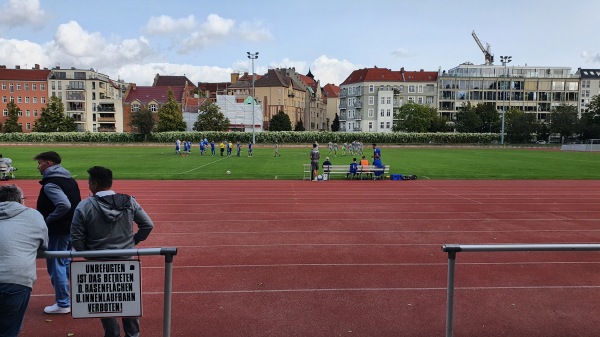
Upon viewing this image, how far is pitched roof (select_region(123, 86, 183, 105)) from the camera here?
98250 millimetres

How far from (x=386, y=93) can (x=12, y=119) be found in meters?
74.4

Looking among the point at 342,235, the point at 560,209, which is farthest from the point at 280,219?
the point at 560,209

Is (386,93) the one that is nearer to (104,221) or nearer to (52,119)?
(52,119)

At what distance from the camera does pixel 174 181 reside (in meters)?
22.0

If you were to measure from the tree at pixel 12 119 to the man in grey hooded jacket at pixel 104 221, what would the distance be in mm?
97147

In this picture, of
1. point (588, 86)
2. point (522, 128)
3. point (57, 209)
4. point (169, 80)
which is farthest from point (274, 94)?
point (57, 209)

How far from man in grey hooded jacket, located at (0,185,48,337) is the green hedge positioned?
64.4 metres

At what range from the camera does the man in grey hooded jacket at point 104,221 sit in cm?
461

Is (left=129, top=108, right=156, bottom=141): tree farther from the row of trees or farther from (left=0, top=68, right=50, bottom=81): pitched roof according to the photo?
(left=0, top=68, right=50, bottom=81): pitched roof

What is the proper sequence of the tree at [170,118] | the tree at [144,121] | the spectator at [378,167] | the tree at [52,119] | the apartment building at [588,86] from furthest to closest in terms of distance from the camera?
the apartment building at [588,86], the tree at [52,119], the tree at [170,118], the tree at [144,121], the spectator at [378,167]

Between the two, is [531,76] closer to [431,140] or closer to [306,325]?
[431,140]

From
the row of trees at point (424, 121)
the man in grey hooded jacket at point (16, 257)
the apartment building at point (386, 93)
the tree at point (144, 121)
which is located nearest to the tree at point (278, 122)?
the row of trees at point (424, 121)

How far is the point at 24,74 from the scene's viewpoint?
10012cm

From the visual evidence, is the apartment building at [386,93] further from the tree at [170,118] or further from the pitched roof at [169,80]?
the pitched roof at [169,80]
